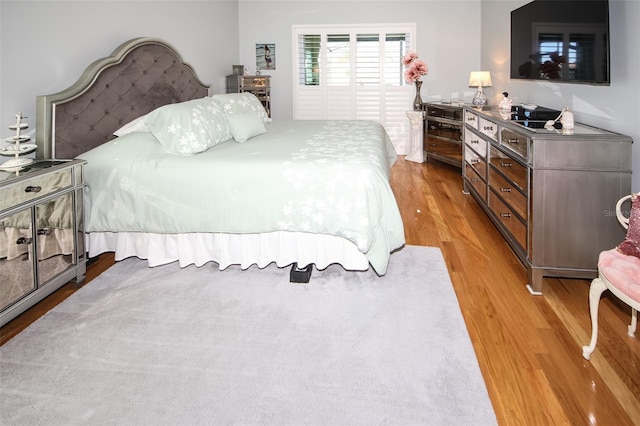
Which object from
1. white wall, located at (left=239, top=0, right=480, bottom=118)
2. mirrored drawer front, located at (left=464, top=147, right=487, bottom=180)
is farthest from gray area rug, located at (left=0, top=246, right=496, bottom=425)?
white wall, located at (left=239, top=0, right=480, bottom=118)

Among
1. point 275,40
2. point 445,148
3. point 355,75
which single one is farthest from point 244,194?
point 275,40

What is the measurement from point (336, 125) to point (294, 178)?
5.95 ft

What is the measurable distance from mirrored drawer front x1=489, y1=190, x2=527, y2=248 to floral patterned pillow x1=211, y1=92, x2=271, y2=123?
81.3 inches

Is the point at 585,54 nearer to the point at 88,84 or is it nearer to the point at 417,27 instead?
the point at 88,84

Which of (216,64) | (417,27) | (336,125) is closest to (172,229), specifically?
(336,125)

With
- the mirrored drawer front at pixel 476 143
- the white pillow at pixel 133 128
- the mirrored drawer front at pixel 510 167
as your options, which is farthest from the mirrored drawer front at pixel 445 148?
the white pillow at pixel 133 128

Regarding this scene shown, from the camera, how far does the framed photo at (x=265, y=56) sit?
6977mm

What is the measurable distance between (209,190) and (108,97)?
3.92 ft

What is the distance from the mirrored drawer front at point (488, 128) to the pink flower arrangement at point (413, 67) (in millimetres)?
2565

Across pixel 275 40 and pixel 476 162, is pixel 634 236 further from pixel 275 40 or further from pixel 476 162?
pixel 275 40

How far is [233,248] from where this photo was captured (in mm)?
2812

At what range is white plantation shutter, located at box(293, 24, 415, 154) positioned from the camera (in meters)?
6.82

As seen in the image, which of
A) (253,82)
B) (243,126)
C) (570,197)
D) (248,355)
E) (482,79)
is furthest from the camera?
(253,82)

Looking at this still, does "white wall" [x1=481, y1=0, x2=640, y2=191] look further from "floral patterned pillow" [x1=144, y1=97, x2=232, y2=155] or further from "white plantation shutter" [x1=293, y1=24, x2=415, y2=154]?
"white plantation shutter" [x1=293, y1=24, x2=415, y2=154]
